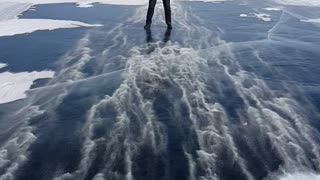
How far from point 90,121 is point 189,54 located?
124 inches

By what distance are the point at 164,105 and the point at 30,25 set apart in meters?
5.58

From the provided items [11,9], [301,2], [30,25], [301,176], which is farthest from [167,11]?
[301,176]

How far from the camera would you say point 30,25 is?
9672 mm

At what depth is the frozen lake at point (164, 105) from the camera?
4141 millimetres

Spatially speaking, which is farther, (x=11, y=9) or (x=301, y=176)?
(x=11, y=9)

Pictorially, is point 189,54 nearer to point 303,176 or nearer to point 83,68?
point 83,68

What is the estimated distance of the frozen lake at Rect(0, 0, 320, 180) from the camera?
414 cm

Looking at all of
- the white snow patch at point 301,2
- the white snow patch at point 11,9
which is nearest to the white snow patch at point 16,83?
the white snow patch at point 11,9

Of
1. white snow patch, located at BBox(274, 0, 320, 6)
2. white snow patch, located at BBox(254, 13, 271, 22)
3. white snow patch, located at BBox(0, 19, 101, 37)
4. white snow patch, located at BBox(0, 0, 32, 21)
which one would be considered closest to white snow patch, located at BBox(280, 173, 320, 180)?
white snow patch, located at BBox(0, 19, 101, 37)

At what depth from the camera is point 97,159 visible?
4.20 meters

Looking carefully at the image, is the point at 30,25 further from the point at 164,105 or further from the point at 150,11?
the point at 164,105

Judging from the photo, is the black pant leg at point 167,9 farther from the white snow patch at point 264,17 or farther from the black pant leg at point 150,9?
the white snow patch at point 264,17

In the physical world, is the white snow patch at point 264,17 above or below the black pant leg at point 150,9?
below

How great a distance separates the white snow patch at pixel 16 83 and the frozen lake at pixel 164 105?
9 cm
